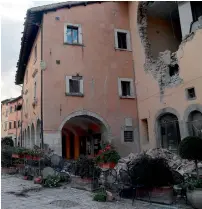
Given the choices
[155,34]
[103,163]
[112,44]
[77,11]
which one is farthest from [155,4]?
[103,163]

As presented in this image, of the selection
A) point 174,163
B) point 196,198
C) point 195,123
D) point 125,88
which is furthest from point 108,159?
point 125,88

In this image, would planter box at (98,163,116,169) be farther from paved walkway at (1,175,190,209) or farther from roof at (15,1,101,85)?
roof at (15,1,101,85)

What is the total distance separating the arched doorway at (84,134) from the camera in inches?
560

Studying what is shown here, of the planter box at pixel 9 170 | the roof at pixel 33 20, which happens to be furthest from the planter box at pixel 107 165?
the roof at pixel 33 20

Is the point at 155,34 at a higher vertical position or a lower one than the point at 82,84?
higher

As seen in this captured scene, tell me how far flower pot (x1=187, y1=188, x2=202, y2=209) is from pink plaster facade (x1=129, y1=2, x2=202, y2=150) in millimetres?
5442

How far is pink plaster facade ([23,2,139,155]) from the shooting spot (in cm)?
1298

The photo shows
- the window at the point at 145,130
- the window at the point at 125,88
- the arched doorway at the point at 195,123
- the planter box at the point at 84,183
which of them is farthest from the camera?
the window at the point at 125,88

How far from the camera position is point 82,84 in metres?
13.7

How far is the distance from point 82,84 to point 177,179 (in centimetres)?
850

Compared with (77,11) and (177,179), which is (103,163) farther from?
(77,11)

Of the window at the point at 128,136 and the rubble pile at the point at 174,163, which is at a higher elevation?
the window at the point at 128,136

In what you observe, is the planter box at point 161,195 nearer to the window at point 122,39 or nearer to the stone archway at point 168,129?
the stone archway at point 168,129

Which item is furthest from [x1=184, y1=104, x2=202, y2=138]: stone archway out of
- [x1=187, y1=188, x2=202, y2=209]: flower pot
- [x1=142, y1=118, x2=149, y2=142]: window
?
[x1=187, y1=188, x2=202, y2=209]: flower pot
